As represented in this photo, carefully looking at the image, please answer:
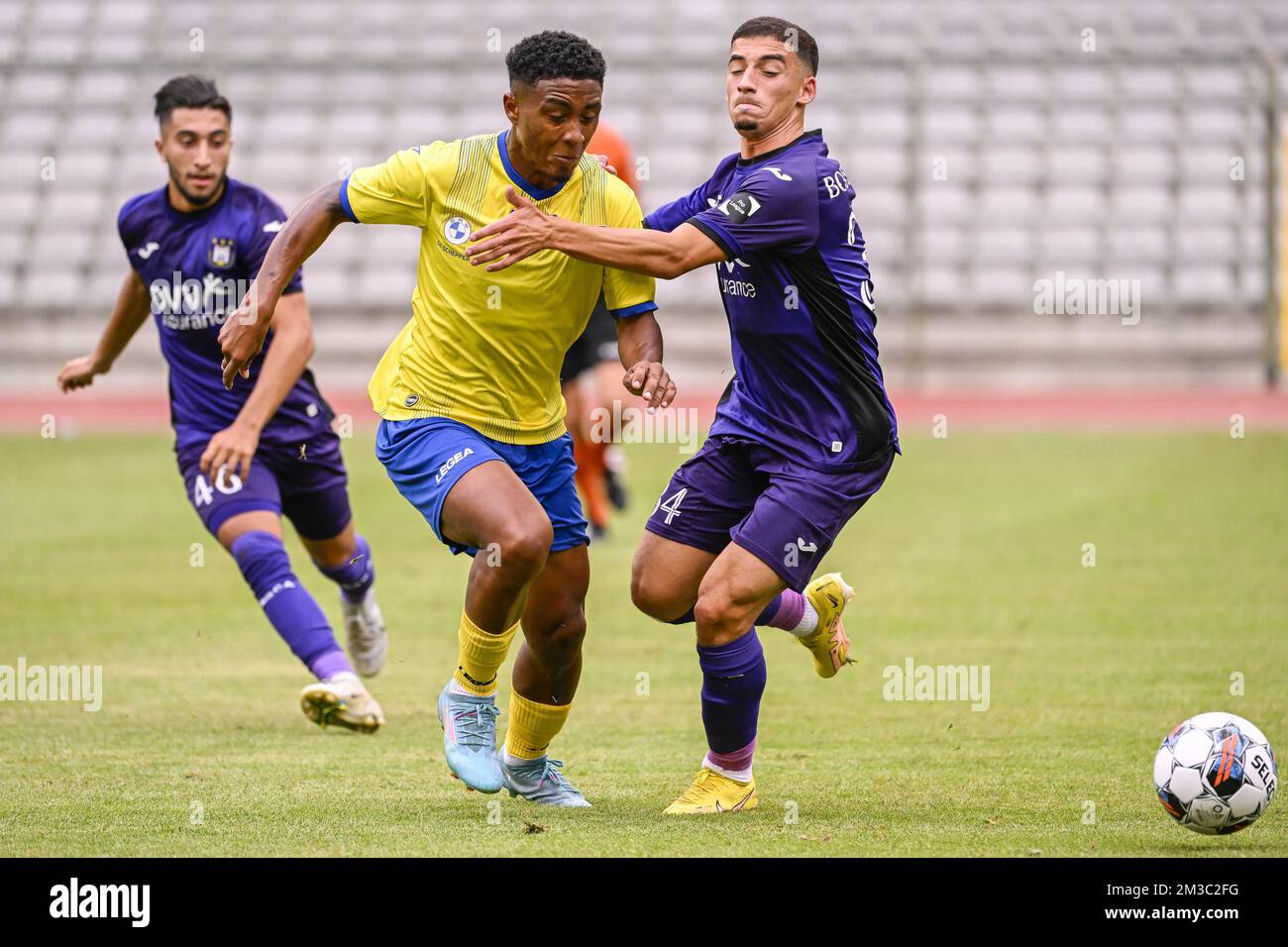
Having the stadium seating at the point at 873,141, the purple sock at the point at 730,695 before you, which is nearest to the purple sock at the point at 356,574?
the purple sock at the point at 730,695

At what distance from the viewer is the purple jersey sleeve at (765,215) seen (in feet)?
16.9

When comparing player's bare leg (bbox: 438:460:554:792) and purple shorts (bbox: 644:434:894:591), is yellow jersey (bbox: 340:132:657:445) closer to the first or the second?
player's bare leg (bbox: 438:460:554:792)

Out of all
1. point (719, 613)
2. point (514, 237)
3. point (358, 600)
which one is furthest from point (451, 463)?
point (358, 600)

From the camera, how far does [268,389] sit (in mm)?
6477

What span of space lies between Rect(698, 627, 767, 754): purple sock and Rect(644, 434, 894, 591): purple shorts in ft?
0.88

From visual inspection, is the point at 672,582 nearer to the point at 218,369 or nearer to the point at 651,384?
the point at 651,384

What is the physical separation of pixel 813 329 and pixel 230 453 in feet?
6.80

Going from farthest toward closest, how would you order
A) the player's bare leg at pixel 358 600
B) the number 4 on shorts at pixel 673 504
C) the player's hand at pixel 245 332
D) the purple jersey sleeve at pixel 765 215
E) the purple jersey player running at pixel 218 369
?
the player's bare leg at pixel 358 600 → the purple jersey player running at pixel 218 369 → the number 4 on shorts at pixel 673 504 → the player's hand at pixel 245 332 → the purple jersey sleeve at pixel 765 215

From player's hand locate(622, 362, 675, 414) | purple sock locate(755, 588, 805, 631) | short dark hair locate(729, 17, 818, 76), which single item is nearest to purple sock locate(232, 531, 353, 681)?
purple sock locate(755, 588, 805, 631)

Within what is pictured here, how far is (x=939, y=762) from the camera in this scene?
5.93 metres

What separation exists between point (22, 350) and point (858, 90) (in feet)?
36.5

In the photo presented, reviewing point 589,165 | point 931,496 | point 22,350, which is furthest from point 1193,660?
point 22,350

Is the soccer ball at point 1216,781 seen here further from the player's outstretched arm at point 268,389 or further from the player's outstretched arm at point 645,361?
the player's outstretched arm at point 268,389

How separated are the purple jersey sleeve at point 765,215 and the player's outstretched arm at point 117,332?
2.80 m
